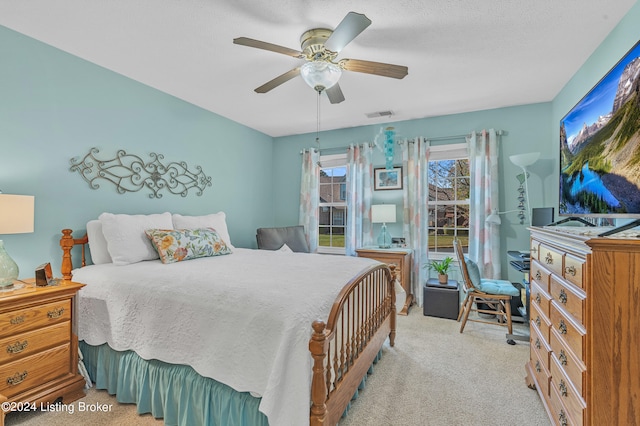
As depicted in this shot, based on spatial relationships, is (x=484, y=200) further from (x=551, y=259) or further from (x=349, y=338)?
(x=349, y=338)

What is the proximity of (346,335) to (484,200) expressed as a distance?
2907mm

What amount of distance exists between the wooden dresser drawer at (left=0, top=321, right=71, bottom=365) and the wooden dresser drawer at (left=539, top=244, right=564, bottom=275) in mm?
3051

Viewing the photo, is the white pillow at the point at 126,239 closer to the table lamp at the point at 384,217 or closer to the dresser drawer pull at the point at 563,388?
the table lamp at the point at 384,217

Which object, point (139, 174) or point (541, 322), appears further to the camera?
point (139, 174)

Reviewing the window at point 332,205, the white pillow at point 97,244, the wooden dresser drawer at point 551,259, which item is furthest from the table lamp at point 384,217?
the white pillow at point 97,244

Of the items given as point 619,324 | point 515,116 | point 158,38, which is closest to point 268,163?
point 158,38

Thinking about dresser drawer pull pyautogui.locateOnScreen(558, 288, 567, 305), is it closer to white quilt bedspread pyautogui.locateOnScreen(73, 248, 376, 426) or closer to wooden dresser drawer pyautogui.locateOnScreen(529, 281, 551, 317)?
wooden dresser drawer pyautogui.locateOnScreen(529, 281, 551, 317)

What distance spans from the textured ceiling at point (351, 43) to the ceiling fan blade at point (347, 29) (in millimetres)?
268

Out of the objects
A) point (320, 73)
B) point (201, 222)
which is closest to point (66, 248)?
point (201, 222)

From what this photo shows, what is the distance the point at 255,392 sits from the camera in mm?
1444

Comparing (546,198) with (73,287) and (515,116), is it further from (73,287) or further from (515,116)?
(73,287)

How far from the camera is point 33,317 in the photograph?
1.86 m

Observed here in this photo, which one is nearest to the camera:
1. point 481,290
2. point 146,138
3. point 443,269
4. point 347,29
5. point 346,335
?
point 347,29

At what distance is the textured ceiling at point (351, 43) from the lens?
196 centimetres
